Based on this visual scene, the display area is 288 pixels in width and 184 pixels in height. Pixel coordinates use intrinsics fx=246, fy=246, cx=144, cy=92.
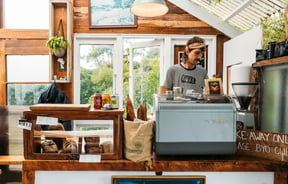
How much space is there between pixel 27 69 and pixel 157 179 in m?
3.52

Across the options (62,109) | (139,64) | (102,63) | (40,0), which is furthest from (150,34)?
(62,109)

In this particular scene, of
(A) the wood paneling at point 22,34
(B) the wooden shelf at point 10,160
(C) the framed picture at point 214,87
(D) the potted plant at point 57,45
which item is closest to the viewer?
(C) the framed picture at point 214,87

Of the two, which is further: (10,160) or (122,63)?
(122,63)

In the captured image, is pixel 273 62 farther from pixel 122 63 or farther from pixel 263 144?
pixel 122 63

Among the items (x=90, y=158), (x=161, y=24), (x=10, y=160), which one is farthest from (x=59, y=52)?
(x=90, y=158)

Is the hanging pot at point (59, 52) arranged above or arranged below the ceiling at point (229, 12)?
below

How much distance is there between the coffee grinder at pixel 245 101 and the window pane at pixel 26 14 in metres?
3.62

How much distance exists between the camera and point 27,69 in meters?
4.05

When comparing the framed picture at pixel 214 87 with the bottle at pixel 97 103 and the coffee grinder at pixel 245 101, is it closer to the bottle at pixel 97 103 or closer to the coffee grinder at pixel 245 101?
the coffee grinder at pixel 245 101

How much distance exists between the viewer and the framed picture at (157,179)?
1.27 meters

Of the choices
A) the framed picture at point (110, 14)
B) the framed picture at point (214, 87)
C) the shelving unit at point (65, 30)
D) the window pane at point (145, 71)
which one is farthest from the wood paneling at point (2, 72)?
the framed picture at point (214, 87)

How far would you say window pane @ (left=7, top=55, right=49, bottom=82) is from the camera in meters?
4.06

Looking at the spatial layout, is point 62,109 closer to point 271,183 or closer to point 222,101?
point 222,101

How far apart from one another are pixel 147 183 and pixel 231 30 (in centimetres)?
351
